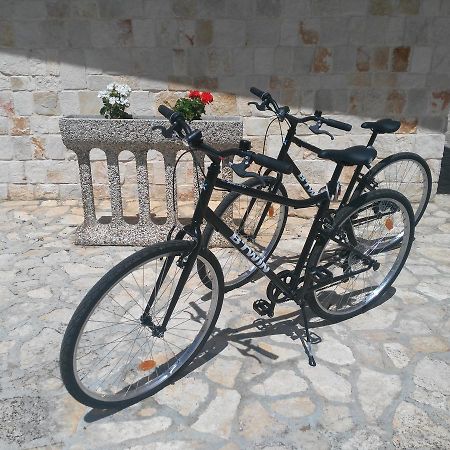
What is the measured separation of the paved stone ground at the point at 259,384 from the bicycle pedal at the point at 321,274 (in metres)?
0.45

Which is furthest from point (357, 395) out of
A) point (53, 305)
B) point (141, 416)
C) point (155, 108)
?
point (155, 108)

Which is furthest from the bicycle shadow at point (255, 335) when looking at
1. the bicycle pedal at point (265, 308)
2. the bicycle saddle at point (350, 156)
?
the bicycle saddle at point (350, 156)

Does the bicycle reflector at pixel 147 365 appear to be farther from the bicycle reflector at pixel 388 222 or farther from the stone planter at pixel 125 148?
the bicycle reflector at pixel 388 222

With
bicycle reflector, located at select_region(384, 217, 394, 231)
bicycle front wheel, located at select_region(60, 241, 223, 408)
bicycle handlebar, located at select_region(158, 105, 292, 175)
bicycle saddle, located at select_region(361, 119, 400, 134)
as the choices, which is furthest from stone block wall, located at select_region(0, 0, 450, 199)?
bicycle handlebar, located at select_region(158, 105, 292, 175)

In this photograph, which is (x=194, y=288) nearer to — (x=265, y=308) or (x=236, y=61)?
(x=265, y=308)

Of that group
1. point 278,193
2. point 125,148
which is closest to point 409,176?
point 278,193

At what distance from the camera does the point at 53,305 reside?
362 cm

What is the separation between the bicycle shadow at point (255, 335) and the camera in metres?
3.09

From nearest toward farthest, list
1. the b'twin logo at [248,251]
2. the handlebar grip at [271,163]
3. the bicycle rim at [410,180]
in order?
the handlebar grip at [271,163]
the b'twin logo at [248,251]
the bicycle rim at [410,180]

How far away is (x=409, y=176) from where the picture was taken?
516 centimetres

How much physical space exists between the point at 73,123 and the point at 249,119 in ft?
6.66

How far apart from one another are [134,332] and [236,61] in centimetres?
320

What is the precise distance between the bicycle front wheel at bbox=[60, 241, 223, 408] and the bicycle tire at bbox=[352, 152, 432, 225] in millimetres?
1713

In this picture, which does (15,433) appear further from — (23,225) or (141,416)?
(23,225)
